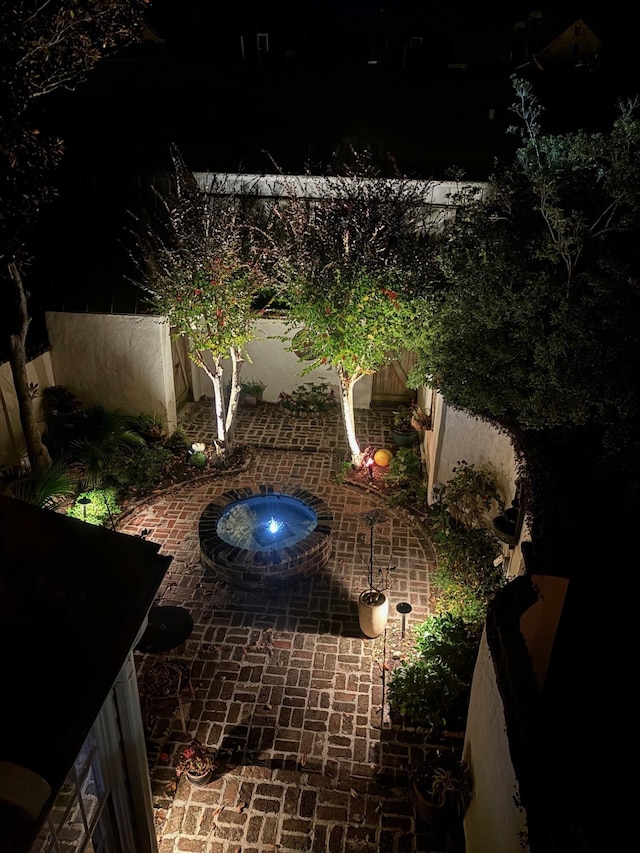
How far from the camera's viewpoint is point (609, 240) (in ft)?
30.3

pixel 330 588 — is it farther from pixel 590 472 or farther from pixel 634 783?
pixel 634 783

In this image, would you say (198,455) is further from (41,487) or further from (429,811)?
(429,811)

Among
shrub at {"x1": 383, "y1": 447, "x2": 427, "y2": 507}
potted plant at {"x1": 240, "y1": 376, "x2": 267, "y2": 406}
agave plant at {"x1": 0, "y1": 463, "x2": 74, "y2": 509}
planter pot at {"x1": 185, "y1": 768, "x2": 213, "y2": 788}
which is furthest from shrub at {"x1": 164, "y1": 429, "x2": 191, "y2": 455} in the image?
planter pot at {"x1": 185, "y1": 768, "x2": 213, "y2": 788}

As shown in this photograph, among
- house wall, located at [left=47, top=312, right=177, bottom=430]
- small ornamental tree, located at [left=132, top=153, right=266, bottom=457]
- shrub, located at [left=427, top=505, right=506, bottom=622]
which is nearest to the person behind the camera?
shrub, located at [left=427, top=505, right=506, bottom=622]

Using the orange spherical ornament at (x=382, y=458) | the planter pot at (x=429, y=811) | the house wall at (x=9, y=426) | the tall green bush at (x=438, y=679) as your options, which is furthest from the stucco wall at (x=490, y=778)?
the house wall at (x=9, y=426)

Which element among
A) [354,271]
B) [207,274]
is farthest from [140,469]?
[354,271]

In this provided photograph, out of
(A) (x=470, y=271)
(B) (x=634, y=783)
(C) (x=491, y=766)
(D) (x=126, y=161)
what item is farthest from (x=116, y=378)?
(B) (x=634, y=783)

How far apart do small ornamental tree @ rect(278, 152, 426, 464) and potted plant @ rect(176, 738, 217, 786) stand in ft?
26.6

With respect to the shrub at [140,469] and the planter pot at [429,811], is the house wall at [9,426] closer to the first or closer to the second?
the shrub at [140,469]

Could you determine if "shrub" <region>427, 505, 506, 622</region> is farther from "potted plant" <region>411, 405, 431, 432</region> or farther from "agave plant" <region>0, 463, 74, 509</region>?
"agave plant" <region>0, 463, 74, 509</region>

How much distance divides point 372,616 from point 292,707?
187 cm

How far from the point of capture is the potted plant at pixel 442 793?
6656 millimetres

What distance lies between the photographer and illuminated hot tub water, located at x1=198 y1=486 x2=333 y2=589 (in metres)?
10.6

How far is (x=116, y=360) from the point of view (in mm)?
15281
